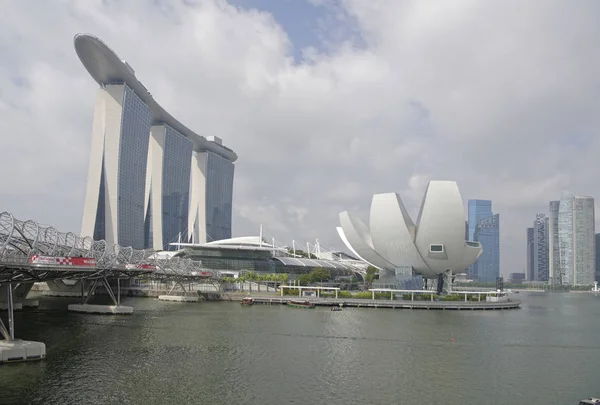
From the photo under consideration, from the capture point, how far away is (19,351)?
2180 centimetres

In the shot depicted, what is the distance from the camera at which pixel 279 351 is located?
2612cm

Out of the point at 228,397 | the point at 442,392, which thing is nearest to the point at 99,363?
the point at 228,397

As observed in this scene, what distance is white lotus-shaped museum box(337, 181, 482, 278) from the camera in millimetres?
55375

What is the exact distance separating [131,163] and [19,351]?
72.2m

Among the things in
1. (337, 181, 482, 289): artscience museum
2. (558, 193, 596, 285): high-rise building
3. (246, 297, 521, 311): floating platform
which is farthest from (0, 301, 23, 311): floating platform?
(558, 193, 596, 285): high-rise building


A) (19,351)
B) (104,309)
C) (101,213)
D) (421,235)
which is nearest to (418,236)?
(421,235)

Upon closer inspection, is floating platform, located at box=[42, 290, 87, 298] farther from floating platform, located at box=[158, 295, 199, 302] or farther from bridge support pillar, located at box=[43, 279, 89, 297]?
floating platform, located at box=[158, 295, 199, 302]

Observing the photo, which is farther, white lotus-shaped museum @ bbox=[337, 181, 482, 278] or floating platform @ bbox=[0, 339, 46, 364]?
white lotus-shaped museum @ bbox=[337, 181, 482, 278]

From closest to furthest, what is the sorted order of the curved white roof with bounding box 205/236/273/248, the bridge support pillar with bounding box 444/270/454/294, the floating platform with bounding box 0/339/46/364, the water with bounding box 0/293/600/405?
the water with bounding box 0/293/600/405 → the floating platform with bounding box 0/339/46/364 → the bridge support pillar with bounding box 444/270/454/294 → the curved white roof with bounding box 205/236/273/248

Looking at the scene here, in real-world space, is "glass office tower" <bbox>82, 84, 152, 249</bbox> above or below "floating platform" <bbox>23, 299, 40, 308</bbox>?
above

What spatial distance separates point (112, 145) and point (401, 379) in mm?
75643

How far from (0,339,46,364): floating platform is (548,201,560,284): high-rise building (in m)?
186

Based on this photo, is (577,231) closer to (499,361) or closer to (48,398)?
(499,361)

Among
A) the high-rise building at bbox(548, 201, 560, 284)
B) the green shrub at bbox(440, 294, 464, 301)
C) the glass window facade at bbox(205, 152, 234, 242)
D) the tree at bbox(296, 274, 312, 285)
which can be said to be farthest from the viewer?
the high-rise building at bbox(548, 201, 560, 284)
